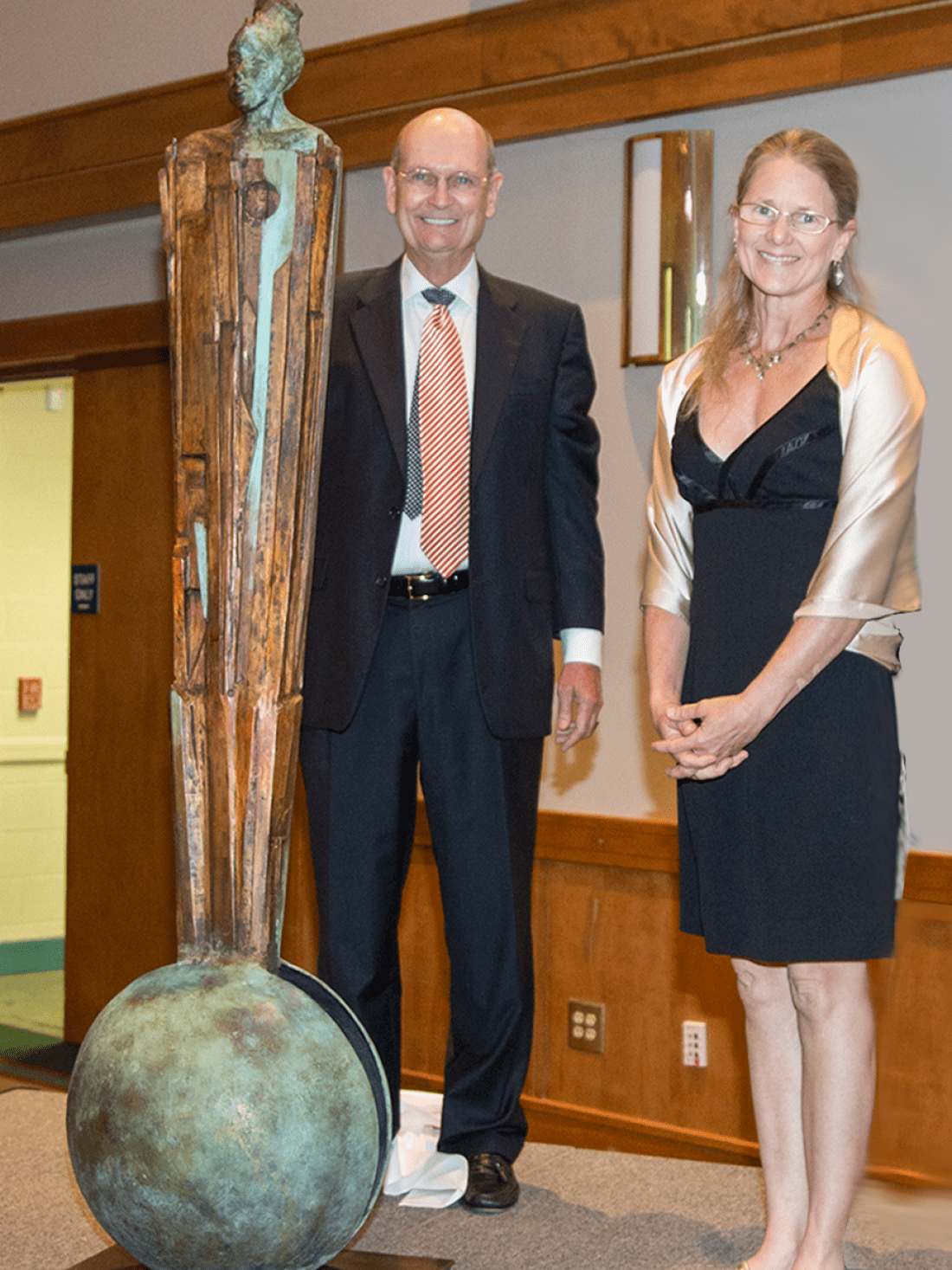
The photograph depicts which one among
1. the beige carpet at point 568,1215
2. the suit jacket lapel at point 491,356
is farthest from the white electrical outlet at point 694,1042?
the suit jacket lapel at point 491,356

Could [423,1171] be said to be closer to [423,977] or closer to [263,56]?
[423,977]

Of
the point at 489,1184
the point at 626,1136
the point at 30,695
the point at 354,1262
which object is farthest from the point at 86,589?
the point at 354,1262

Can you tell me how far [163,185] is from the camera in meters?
1.52

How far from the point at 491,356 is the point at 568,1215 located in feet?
4.53

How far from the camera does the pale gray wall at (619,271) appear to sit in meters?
2.88

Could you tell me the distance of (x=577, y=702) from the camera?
89.4 inches

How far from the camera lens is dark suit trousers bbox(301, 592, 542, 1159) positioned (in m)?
2.19

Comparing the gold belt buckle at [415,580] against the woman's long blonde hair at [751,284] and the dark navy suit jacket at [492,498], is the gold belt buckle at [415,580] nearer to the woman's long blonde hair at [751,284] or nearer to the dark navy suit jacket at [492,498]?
the dark navy suit jacket at [492,498]

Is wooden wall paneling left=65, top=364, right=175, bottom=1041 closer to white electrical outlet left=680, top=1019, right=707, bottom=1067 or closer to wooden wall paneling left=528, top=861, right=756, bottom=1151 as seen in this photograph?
wooden wall paneling left=528, top=861, right=756, bottom=1151

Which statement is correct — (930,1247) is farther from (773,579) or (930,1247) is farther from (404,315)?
(404,315)

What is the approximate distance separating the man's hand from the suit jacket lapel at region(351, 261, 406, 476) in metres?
0.43

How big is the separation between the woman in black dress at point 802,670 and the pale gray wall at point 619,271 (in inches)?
44.9

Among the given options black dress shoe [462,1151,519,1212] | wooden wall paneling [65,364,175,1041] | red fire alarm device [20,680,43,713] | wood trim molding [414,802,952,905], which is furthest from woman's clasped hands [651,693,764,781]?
red fire alarm device [20,680,43,713]

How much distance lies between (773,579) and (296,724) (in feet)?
2.18
